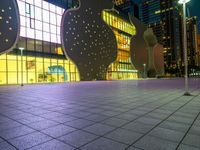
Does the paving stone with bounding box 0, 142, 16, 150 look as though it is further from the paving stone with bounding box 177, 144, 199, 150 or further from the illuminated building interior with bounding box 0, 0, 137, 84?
the illuminated building interior with bounding box 0, 0, 137, 84

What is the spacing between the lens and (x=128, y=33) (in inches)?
2835

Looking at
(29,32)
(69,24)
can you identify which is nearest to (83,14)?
(69,24)

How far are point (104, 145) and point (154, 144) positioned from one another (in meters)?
1.05

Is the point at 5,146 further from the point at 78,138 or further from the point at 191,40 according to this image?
the point at 191,40

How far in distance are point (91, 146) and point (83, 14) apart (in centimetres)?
4195

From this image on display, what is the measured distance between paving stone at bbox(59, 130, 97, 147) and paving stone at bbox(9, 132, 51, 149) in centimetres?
44

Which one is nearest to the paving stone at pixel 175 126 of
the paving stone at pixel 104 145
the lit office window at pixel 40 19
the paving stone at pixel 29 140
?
the paving stone at pixel 104 145

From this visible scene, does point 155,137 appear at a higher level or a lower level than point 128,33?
lower

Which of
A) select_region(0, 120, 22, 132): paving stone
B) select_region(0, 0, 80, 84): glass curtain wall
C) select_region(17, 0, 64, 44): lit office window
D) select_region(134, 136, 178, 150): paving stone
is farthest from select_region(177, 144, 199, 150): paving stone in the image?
select_region(17, 0, 64, 44): lit office window

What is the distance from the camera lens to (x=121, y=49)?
65250 millimetres

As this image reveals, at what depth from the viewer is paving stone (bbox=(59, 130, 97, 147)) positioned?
379 cm

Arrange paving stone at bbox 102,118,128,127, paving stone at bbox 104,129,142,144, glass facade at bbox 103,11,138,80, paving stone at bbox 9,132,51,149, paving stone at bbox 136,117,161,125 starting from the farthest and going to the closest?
glass facade at bbox 103,11,138,80 < paving stone at bbox 136,117,161,125 < paving stone at bbox 102,118,128,127 < paving stone at bbox 104,129,142,144 < paving stone at bbox 9,132,51,149

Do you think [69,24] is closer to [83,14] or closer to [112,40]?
[83,14]

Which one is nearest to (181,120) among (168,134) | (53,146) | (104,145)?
(168,134)
